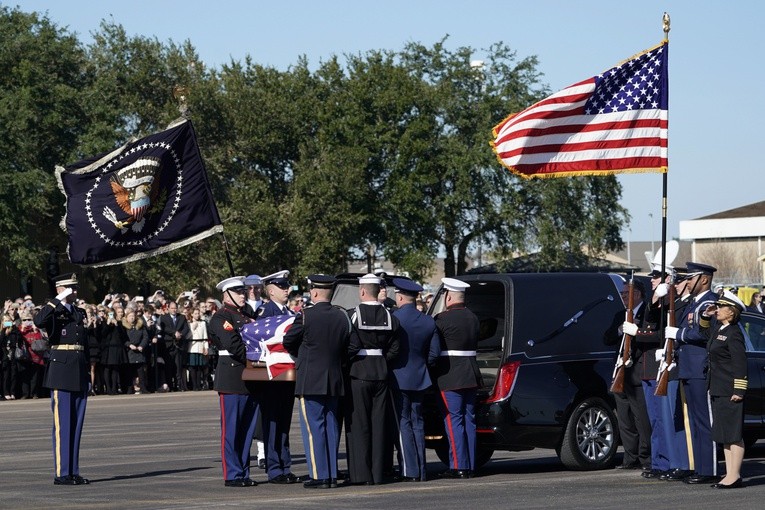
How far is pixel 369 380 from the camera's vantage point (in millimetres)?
13898

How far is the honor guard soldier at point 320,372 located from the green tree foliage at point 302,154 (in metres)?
37.1

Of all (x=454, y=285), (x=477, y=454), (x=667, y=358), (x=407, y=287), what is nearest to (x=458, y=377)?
(x=454, y=285)

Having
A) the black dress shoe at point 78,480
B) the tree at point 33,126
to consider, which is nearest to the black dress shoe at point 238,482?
the black dress shoe at point 78,480

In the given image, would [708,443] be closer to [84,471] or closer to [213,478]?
[213,478]

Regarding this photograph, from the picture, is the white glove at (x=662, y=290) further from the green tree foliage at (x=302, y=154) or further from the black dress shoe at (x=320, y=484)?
the green tree foliage at (x=302, y=154)

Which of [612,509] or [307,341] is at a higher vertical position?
[307,341]

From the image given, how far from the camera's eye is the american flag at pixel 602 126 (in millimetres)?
15484

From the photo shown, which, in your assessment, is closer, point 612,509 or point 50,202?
point 612,509

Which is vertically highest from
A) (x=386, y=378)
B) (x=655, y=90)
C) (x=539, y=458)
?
(x=655, y=90)

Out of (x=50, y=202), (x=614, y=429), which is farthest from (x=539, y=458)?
(x=50, y=202)

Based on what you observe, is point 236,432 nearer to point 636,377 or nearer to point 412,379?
point 412,379

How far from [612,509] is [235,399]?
412 centimetres

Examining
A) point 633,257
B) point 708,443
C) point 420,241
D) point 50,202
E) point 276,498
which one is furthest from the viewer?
point 633,257

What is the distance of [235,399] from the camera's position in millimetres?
14102
